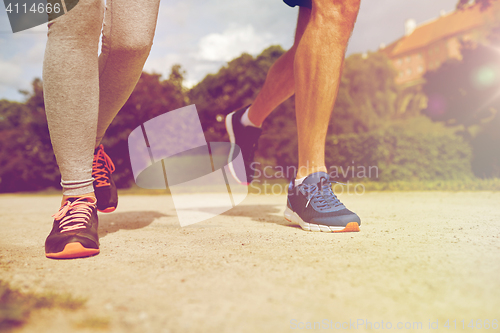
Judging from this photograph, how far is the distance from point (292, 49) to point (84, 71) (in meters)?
1.22

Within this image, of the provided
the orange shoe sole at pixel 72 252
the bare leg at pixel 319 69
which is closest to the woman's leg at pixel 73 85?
the orange shoe sole at pixel 72 252

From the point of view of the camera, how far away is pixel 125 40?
151 cm

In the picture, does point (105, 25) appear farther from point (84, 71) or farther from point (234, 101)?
point (234, 101)

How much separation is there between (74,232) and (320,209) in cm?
105

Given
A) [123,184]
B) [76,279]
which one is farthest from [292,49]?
[123,184]

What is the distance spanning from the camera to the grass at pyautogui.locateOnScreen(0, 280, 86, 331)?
63cm

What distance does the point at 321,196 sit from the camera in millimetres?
1665

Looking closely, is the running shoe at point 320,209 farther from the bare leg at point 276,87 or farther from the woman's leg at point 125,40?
the woman's leg at point 125,40

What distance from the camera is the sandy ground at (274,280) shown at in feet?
2.18

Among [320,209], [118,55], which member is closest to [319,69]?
[320,209]

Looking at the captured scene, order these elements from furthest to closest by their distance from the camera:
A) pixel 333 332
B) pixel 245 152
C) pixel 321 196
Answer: pixel 245 152
pixel 321 196
pixel 333 332

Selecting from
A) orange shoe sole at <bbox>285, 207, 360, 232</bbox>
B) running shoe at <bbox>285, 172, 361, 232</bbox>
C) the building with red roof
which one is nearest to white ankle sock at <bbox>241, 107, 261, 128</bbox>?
running shoe at <bbox>285, 172, 361, 232</bbox>

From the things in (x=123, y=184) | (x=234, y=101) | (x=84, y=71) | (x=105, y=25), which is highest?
(x=234, y=101)

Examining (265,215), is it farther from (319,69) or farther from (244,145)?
(319,69)
